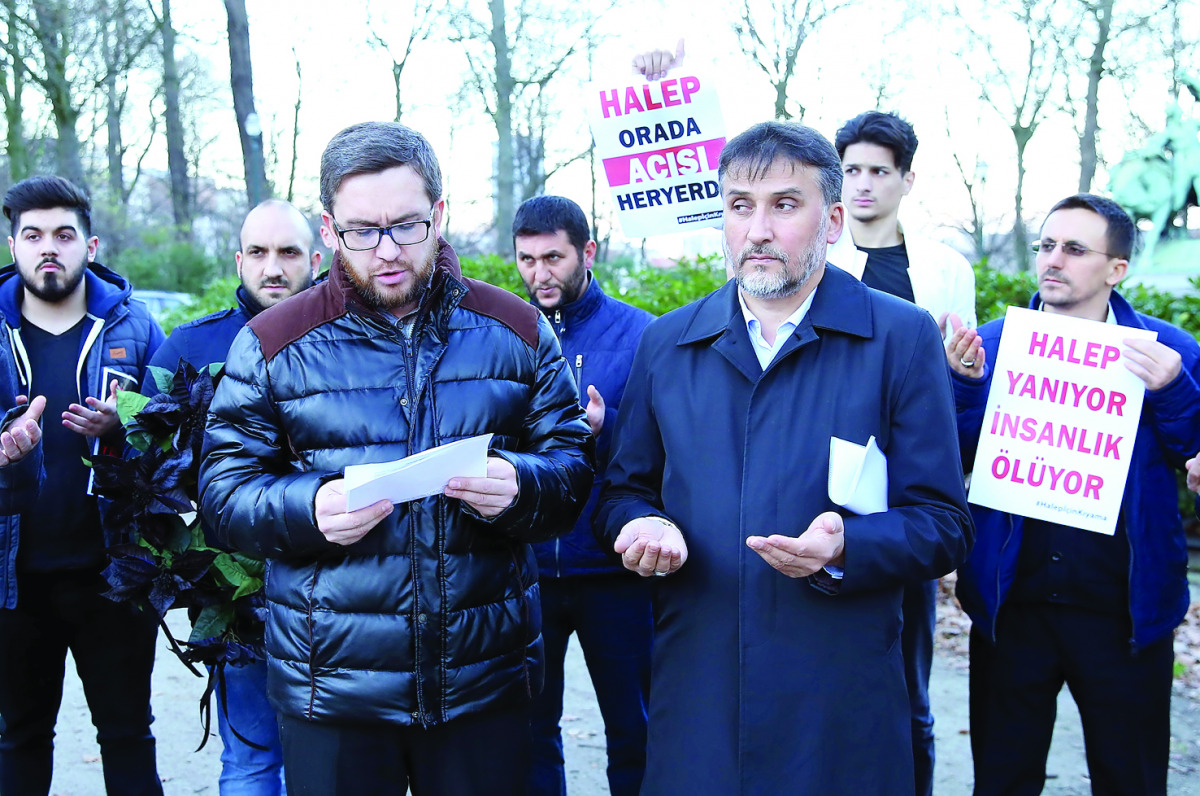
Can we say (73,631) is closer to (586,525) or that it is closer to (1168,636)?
(586,525)

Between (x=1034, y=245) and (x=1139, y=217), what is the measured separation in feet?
40.0

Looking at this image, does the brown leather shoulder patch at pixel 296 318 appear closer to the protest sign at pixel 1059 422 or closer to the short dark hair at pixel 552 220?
the short dark hair at pixel 552 220

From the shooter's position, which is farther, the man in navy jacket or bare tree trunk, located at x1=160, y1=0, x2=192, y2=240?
bare tree trunk, located at x1=160, y1=0, x2=192, y2=240

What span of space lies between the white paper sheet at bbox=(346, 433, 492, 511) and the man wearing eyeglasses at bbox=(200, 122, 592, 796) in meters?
0.11

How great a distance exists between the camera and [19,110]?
1831 cm

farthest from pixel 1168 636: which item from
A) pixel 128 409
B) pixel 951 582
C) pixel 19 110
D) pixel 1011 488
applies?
pixel 19 110

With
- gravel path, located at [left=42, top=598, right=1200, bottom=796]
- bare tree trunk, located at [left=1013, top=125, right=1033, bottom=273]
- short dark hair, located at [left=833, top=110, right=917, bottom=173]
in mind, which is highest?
bare tree trunk, located at [left=1013, top=125, right=1033, bottom=273]

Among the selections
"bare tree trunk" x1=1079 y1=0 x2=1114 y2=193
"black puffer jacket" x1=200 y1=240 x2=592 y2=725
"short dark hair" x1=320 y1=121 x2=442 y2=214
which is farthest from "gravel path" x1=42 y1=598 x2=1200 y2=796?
"bare tree trunk" x1=1079 y1=0 x2=1114 y2=193

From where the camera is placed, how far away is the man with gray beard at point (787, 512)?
2240 millimetres

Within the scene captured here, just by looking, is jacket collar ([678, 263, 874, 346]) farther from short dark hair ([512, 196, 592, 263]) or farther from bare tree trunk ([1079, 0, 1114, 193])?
bare tree trunk ([1079, 0, 1114, 193])

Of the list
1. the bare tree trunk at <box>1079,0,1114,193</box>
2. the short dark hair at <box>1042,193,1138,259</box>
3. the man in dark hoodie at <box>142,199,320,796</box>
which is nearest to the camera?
the short dark hair at <box>1042,193,1138,259</box>

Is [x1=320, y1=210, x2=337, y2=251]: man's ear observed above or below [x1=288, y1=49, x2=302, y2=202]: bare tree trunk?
below

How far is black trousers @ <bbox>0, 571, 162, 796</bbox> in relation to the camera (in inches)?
141

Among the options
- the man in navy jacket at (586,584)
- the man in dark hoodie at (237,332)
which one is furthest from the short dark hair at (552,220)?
the man in dark hoodie at (237,332)
